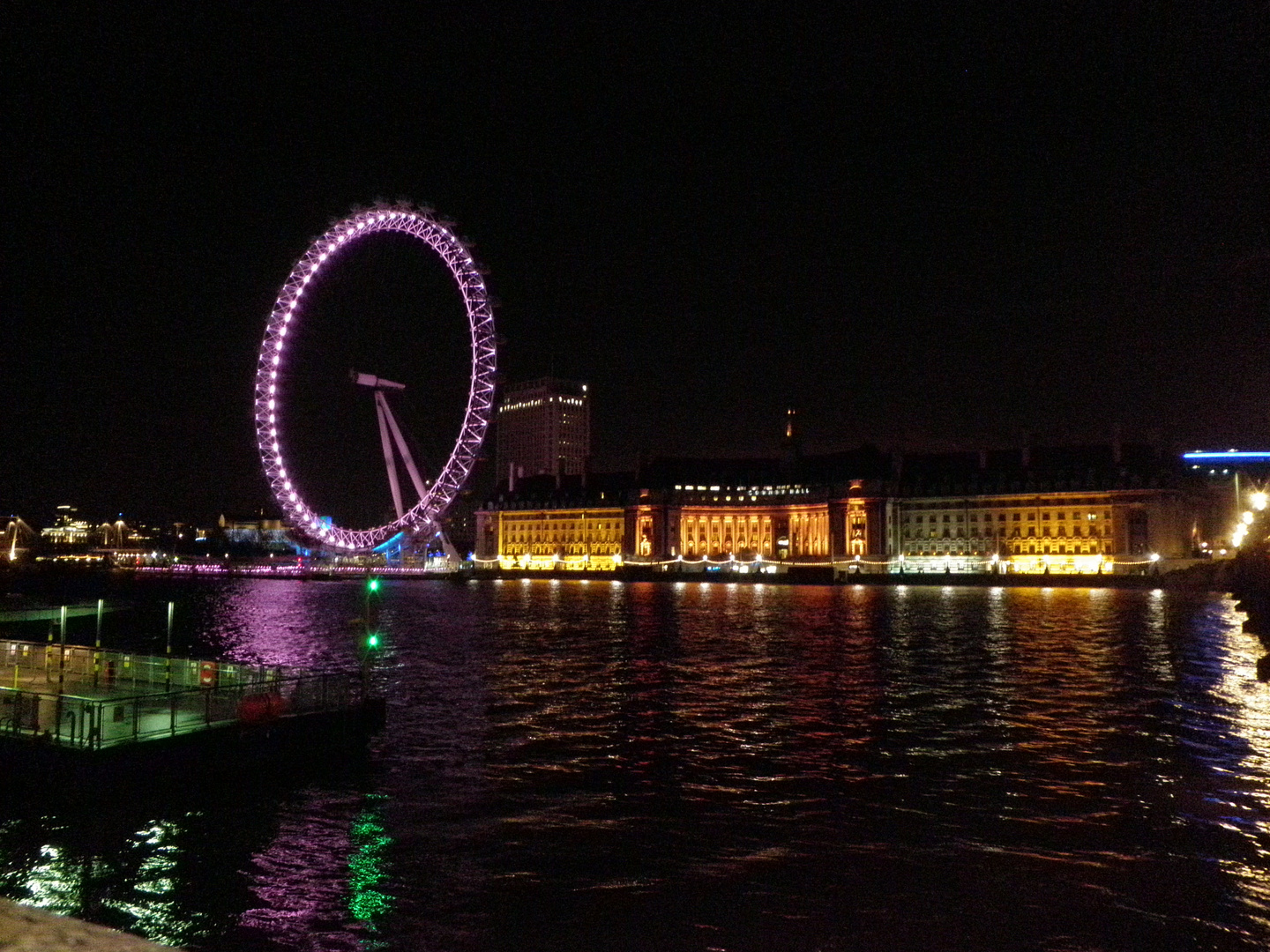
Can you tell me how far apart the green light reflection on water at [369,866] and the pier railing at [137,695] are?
12.3ft

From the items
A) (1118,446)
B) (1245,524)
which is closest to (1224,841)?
(1245,524)

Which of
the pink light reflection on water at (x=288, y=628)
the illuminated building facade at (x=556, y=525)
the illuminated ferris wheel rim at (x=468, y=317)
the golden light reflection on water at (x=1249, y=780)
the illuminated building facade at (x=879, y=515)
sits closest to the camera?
the golden light reflection on water at (x=1249, y=780)

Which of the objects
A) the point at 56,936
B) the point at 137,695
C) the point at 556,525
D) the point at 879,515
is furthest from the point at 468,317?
the point at 556,525

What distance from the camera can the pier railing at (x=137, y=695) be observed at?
1769 centimetres

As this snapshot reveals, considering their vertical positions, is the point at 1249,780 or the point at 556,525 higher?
the point at 556,525

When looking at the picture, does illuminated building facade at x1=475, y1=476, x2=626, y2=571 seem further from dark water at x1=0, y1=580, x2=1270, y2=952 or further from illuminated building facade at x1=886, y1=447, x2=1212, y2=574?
dark water at x1=0, y1=580, x2=1270, y2=952

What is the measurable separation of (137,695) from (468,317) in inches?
2258

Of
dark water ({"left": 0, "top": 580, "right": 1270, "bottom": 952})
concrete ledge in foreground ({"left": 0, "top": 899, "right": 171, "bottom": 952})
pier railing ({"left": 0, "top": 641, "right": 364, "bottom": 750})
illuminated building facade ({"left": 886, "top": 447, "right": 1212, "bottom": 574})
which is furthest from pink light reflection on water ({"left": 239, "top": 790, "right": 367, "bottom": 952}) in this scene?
illuminated building facade ({"left": 886, "top": 447, "right": 1212, "bottom": 574})

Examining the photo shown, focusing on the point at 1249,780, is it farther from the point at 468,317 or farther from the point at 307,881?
the point at 468,317

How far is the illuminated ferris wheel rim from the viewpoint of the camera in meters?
71.8

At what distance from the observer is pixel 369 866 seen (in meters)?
13.9

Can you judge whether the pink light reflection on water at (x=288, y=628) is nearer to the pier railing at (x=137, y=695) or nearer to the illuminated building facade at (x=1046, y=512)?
the pier railing at (x=137, y=695)

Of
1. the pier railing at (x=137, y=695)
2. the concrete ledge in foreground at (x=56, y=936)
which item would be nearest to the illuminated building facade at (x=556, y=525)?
the pier railing at (x=137, y=695)

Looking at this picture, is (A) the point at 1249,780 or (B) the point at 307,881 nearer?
(B) the point at 307,881
